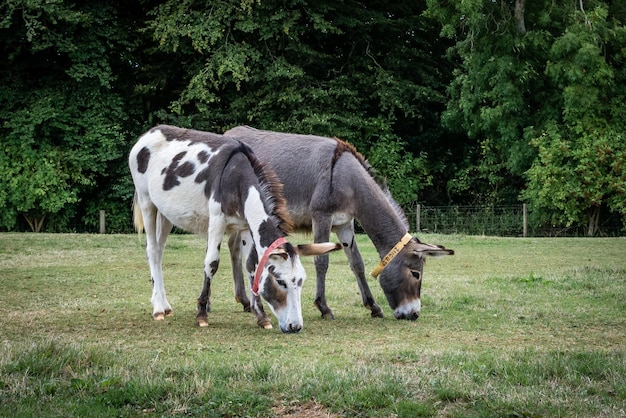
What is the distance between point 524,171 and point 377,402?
947 inches

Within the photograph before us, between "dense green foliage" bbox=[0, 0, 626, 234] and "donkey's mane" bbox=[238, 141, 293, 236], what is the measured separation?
58.9 feet

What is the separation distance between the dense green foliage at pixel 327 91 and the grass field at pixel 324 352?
1319 cm

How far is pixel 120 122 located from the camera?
96.0 feet

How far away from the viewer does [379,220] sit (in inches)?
379

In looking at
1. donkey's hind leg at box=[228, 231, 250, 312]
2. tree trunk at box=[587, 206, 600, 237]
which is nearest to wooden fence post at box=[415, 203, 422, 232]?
tree trunk at box=[587, 206, 600, 237]

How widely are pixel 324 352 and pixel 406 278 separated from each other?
7.76 feet

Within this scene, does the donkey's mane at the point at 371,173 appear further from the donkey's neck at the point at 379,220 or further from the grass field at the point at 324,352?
the grass field at the point at 324,352

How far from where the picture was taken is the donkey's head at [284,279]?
8297 mm

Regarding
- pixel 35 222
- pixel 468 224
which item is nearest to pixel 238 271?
pixel 468 224

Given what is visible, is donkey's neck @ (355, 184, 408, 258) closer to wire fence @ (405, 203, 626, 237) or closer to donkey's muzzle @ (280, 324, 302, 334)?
donkey's muzzle @ (280, 324, 302, 334)

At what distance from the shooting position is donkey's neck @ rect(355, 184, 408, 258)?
9.62 m

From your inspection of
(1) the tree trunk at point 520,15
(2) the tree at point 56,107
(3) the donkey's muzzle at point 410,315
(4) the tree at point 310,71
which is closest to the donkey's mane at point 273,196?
(3) the donkey's muzzle at point 410,315

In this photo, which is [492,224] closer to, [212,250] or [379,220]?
[379,220]

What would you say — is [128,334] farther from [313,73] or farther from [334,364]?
[313,73]
